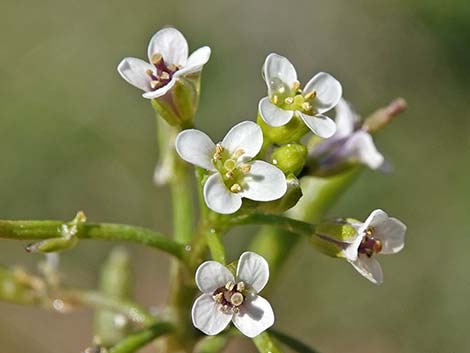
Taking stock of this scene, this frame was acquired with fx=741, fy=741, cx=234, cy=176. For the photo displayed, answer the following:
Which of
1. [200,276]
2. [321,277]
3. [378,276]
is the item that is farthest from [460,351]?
[200,276]

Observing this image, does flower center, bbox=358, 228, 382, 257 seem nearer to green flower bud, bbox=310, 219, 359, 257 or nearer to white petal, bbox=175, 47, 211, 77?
green flower bud, bbox=310, 219, 359, 257

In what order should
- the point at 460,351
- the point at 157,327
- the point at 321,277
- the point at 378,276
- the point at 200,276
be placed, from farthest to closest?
the point at 321,277, the point at 460,351, the point at 157,327, the point at 378,276, the point at 200,276

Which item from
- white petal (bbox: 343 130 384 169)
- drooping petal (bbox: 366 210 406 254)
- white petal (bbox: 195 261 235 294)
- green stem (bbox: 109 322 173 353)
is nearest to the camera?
white petal (bbox: 195 261 235 294)

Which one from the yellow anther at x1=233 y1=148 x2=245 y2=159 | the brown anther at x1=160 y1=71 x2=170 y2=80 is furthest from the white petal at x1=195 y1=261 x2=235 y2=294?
the brown anther at x1=160 y1=71 x2=170 y2=80

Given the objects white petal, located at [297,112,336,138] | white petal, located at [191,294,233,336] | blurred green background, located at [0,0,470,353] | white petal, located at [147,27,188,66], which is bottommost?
blurred green background, located at [0,0,470,353]

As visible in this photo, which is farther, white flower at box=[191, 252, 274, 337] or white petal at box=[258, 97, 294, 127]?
white petal at box=[258, 97, 294, 127]

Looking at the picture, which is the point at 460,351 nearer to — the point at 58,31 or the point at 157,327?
the point at 157,327

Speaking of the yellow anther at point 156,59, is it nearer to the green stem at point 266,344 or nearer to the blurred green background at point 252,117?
the green stem at point 266,344
